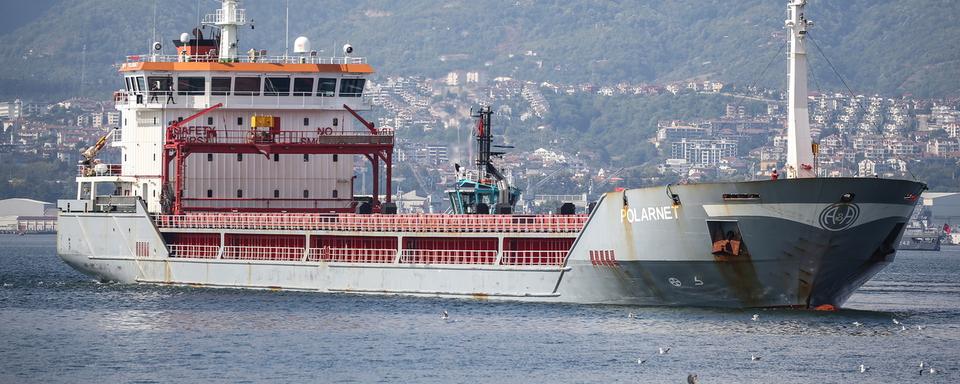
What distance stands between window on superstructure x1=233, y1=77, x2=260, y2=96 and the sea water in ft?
28.5

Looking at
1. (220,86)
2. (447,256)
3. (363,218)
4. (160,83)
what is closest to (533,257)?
(447,256)

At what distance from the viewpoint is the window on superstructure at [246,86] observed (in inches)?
2559

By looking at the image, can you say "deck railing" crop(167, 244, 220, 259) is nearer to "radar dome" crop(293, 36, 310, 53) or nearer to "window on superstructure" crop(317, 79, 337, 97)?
"window on superstructure" crop(317, 79, 337, 97)

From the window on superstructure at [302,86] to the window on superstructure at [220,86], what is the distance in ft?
7.53

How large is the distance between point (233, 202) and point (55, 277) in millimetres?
15217

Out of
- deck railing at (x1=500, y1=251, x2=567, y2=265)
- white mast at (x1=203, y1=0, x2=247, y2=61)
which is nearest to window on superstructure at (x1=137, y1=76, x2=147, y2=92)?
white mast at (x1=203, y1=0, x2=247, y2=61)

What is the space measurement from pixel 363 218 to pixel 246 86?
817cm

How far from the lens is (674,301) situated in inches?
2056

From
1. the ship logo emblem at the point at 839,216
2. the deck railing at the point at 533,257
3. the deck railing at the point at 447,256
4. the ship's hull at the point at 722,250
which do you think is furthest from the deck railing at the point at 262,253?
the ship logo emblem at the point at 839,216

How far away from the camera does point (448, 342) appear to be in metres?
47.5

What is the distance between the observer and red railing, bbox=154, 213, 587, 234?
5519 centimetres

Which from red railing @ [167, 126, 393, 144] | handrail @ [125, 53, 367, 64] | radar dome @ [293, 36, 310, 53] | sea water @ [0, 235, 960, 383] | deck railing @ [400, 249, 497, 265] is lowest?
sea water @ [0, 235, 960, 383]

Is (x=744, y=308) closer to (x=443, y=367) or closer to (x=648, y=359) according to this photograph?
(x=648, y=359)

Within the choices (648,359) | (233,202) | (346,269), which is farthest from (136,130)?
(648,359)
